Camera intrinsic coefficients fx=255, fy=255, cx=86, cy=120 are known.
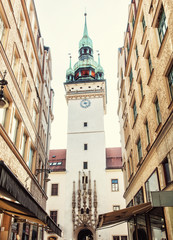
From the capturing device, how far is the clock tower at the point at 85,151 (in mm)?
37312

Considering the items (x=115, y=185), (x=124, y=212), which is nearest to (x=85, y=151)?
(x=115, y=185)

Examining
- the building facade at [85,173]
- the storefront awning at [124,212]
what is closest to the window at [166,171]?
the storefront awning at [124,212]

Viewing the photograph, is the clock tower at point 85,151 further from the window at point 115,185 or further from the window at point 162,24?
the window at point 162,24

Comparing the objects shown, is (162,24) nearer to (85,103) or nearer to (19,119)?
(19,119)

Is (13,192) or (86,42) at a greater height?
(86,42)

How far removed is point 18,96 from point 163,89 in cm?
724

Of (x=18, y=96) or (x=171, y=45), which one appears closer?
(x=171, y=45)

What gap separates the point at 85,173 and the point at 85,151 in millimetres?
4010

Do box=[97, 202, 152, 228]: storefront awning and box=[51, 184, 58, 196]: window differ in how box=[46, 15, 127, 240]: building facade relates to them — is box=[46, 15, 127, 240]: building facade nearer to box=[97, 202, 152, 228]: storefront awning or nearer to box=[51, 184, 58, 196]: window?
box=[51, 184, 58, 196]: window

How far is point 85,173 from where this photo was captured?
40.9 meters

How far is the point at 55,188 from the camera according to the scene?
133 ft

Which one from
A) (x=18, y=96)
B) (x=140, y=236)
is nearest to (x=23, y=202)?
(x=18, y=96)

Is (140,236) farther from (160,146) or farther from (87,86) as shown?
(87,86)

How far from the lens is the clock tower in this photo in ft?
122
